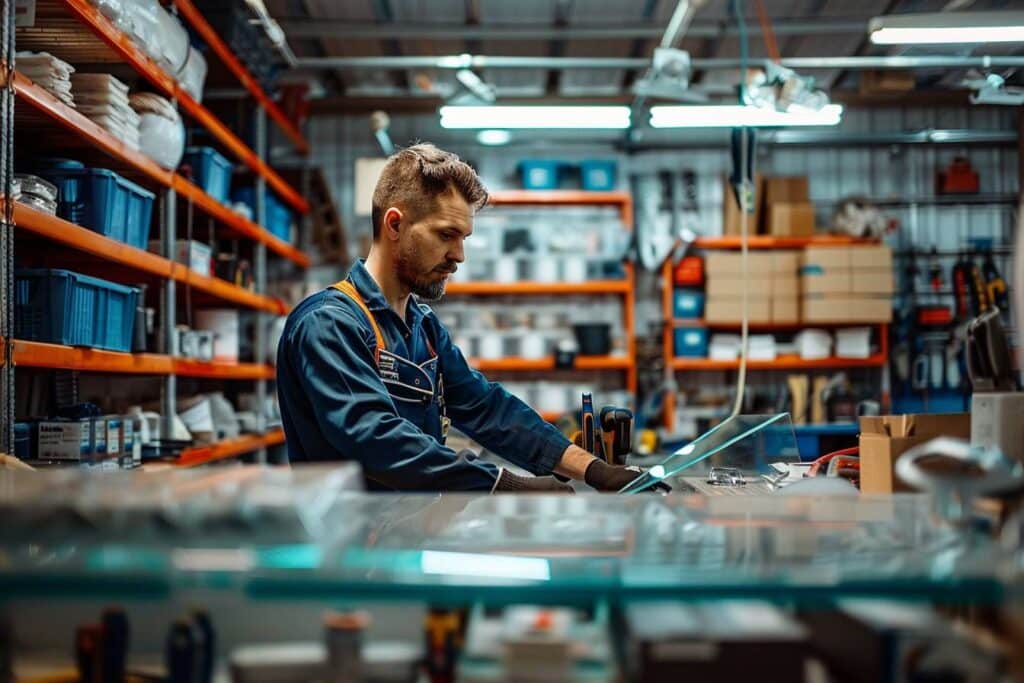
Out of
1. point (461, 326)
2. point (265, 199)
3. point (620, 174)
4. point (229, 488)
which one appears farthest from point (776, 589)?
point (620, 174)

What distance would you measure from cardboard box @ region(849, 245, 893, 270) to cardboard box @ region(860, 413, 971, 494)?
5.91m

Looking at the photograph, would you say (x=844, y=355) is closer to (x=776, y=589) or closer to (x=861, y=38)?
(x=861, y=38)

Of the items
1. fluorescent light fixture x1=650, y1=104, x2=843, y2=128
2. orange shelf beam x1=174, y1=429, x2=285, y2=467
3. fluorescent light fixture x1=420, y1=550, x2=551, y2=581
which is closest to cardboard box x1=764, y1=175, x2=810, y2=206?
fluorescent light fixture x1=650, y1=104, x2=843, y2=128

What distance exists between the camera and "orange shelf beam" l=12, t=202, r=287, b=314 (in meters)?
3.14

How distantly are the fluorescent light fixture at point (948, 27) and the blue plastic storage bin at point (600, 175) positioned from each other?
13.6 feet

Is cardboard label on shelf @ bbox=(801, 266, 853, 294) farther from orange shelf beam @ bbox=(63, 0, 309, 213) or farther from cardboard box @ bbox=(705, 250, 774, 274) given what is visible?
orange shelf beam @ bbox=(63, 0, 309, 213)

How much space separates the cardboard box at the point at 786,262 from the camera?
7859mm

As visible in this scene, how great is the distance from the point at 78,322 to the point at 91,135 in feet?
2.37

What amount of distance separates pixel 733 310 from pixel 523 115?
118 inches

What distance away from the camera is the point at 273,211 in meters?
7.05

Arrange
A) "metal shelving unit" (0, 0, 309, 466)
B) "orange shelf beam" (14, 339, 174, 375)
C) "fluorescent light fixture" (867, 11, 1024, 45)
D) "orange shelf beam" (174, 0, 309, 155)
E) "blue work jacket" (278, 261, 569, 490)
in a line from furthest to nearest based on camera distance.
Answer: "orange shelf beam" (174, 0, 309, 155)
"fluorescent light fixture" (867, 11, 1024, 45)
"orange shelf beam" (14, 339, 174, 375)
"metal shelving unit" (0, 0, 309, 466)
"blue work jacket" (278, 261, 569, 490)

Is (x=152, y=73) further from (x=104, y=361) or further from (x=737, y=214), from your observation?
(x=737, y=214)

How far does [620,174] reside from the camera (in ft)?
29.3

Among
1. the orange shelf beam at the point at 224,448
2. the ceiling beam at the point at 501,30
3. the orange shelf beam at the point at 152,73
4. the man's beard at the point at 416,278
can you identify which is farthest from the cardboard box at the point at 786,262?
the man's beard at the point at 416,278
